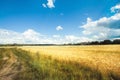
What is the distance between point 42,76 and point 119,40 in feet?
348

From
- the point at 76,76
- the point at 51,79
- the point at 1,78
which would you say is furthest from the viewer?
the point at 1,78

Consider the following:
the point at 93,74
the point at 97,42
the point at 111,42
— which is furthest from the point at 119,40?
the point at 93,74

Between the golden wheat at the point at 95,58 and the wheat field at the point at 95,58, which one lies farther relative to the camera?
the golden wheat at the point at 95,58

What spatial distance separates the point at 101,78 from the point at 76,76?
55.9 inches

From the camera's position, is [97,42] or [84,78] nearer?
[84,78]

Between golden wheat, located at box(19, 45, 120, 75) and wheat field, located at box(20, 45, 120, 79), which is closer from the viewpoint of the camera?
wheat field, located at box(20, 45, 120, 79)

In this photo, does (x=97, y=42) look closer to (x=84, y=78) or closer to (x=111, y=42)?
(x=111, y=42)

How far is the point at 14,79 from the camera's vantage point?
10797 millimetres

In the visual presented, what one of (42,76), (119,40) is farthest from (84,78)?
(119,40)

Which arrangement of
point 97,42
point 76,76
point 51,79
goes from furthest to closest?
point 97,42 < point 76,76 < point 51,79

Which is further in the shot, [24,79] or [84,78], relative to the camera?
[24,79]

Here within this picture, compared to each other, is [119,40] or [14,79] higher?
[119,40]

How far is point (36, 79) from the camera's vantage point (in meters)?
9.96

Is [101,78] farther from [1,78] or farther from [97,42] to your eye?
[97,42]
